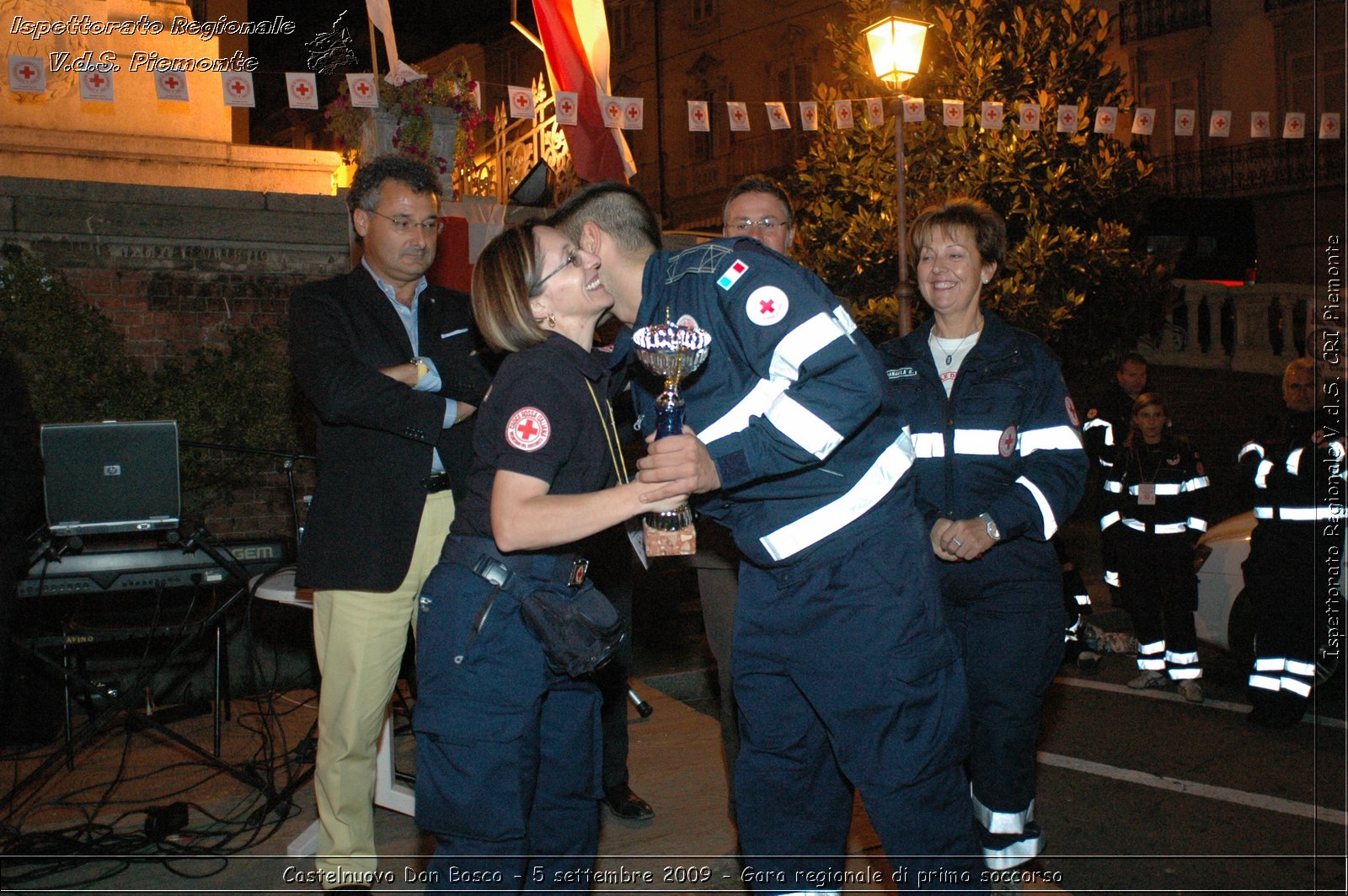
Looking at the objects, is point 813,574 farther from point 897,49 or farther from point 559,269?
point 897,49

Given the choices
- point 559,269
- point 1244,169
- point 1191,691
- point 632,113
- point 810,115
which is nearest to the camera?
point 559,269

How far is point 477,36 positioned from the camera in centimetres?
3616

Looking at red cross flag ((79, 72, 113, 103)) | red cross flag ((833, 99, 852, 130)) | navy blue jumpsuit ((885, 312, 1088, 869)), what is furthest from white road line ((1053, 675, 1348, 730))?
red cross flag ((79, 72, 113, 103))

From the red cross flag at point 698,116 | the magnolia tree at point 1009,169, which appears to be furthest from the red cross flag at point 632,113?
the magnolia tree at point 1009,169

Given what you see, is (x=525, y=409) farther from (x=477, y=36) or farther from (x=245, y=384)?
(x=477, y=36)

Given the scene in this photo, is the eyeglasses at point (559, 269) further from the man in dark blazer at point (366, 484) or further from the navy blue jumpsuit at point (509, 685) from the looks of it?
the man in dark blazer at point (366, 484)

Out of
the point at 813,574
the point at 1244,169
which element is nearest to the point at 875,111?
the point at 813,574

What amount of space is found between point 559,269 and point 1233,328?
1566 cm

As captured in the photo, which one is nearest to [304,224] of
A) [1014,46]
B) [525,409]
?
[525,409]

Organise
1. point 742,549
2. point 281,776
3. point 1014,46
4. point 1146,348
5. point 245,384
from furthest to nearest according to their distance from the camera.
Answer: point 1146,348, point 1014,46, point 245,384, point 281,776, point 742,549

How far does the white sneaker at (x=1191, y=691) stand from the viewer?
254 inches

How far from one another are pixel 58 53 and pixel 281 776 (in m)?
6.68

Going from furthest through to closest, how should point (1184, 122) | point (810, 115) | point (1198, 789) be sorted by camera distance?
point (810, 115) < point (1184, 122) < point (1198, 789)

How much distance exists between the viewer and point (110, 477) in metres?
4.36
